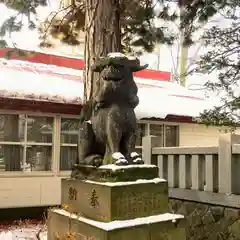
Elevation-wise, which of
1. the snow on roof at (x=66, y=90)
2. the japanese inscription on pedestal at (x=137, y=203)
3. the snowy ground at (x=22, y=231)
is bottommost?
the snowy ground at (x=22, y=231)

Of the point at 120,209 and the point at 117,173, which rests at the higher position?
the point at 117,173

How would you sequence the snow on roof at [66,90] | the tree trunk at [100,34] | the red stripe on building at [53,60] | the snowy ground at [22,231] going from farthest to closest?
the red stripe on building at [53,60]
the snow on roof at [66,90]
the snowy ground at [22,231]
the tree trunk at [100,34]

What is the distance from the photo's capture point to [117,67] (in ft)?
14.0

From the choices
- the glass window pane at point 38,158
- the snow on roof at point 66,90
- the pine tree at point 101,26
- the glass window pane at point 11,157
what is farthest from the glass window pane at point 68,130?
the pine tree at point 101,26

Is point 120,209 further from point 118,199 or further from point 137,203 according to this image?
point 137,203

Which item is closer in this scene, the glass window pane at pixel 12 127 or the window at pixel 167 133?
the glass window pane at pixel 12 127

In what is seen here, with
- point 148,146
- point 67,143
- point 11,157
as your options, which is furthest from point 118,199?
point 67,143

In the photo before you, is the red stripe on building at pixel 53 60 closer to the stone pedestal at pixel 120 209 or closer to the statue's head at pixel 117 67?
the statue's head at pixel 117 67

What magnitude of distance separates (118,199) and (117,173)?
30cm

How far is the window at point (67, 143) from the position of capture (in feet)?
32.0

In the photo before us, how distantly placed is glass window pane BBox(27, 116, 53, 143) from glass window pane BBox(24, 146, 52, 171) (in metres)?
0.23

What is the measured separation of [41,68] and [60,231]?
7.38 meters

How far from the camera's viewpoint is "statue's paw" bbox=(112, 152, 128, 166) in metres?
4.05

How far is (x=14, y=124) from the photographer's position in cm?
911
